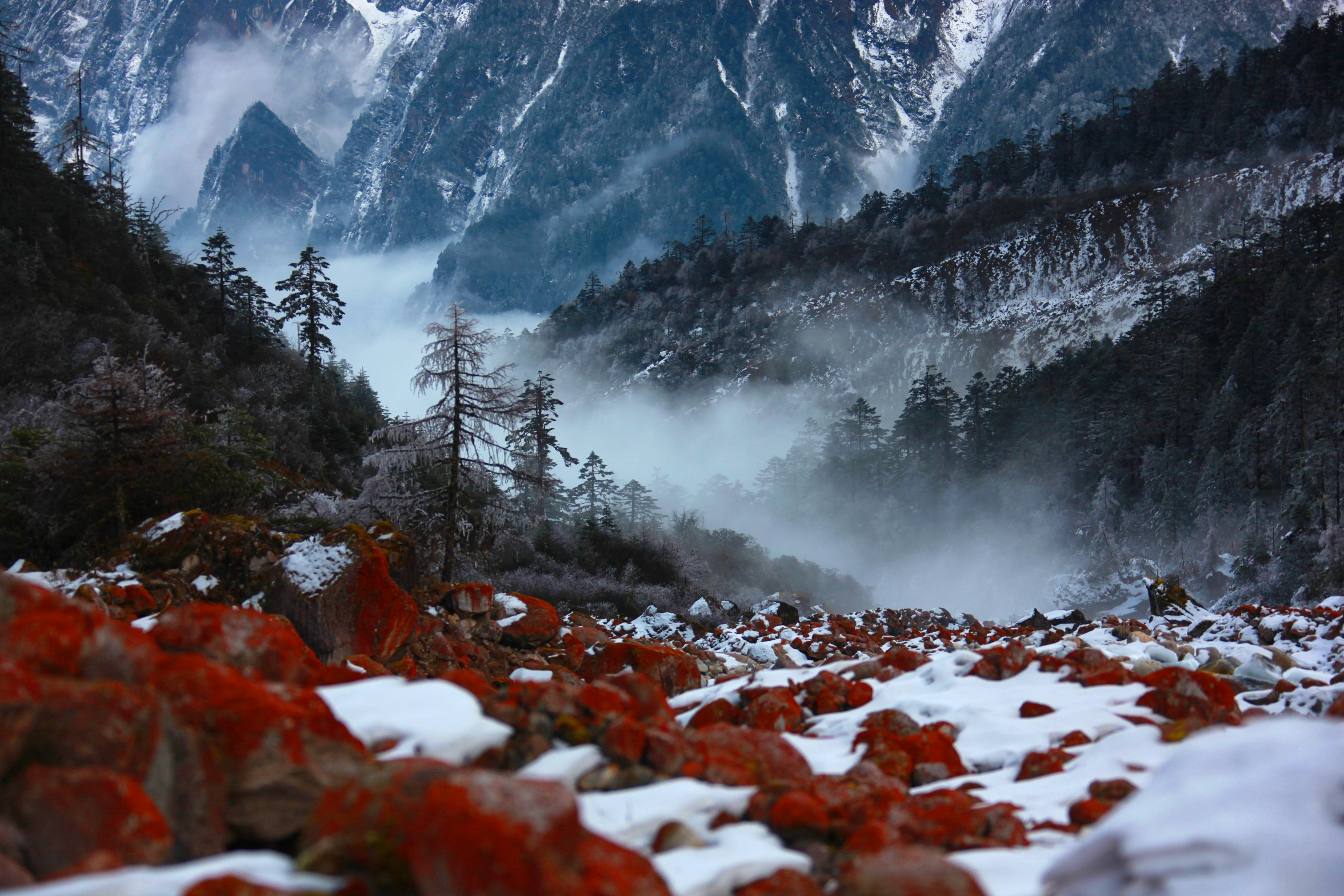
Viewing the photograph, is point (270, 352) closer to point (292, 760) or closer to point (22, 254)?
point (22, 254)

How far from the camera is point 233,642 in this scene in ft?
11.6

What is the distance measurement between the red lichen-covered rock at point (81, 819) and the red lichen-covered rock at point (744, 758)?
2.04 m

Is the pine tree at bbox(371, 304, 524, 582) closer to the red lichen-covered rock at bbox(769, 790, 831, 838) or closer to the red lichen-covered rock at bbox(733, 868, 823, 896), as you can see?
the red lichen-covered rock at bbox(769, 790, 831, 838)

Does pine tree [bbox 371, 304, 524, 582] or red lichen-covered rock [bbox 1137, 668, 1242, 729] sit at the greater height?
pine tree [bbox 371, 304, 524, 582]

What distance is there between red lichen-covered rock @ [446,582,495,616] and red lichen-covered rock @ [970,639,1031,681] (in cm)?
710

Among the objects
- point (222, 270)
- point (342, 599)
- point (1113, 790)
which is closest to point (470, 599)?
point (342, 599)

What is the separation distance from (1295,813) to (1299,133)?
90.8 metres

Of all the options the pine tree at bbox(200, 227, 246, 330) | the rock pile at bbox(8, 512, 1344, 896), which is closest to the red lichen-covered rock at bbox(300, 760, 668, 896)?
the rock pile at bbox(8, 512, 1344, 896)

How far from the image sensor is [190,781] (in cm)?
239

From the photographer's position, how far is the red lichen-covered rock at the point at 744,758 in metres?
3.26

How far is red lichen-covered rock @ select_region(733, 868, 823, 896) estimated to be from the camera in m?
2.26

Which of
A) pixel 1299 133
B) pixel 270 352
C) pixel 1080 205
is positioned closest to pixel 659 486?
pixel 270 352

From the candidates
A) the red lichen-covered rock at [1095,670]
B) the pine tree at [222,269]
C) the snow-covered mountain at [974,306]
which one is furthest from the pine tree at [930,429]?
the red lichen-covered rock at [1095,670]

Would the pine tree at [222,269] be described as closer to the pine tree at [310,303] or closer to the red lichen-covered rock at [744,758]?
the pine tree at [310,303]
